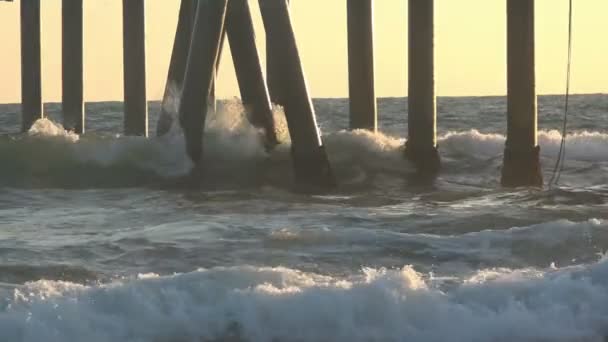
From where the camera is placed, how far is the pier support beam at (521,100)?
1514cm

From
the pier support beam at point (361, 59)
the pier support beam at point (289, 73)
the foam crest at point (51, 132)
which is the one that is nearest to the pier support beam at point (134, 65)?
the foam crest at point (51, 132)

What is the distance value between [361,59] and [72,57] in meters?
4.20

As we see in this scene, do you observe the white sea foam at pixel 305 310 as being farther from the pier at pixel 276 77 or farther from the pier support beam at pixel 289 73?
the pier at pixel 276 77

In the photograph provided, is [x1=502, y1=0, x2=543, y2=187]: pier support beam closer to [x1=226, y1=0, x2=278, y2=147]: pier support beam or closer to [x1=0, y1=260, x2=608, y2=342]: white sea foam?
[x1=226, y1=0, x2=278, y2=147]: pier support beam

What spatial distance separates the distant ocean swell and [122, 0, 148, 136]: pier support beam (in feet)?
1.50

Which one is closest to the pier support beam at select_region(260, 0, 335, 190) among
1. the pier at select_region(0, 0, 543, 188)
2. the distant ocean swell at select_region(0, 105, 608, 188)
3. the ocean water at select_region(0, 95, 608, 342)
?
the pier at select_region(0, 0, 543, 188)

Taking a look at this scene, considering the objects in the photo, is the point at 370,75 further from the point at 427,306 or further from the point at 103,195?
the point at 427,306

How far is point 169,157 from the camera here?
18094mm

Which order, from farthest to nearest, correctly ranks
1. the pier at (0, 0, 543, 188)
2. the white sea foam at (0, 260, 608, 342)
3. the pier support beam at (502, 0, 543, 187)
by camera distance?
the pier at (0, 0, 543, 188), the pier support beam at (502, 0, 543, 187), the white sea foam at (0, 260, 608, 342)

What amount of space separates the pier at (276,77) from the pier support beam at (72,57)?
1 centimetres

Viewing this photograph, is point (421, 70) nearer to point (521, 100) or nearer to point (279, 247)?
point (521, 100)

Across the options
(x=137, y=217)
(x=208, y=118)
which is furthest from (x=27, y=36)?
(x=137, y=217)

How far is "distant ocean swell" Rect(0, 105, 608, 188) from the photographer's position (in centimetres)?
1802

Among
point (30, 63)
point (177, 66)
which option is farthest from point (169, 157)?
point (30, 63)
